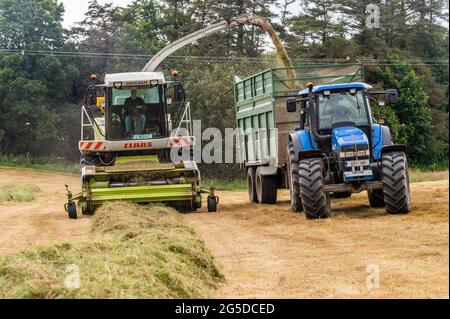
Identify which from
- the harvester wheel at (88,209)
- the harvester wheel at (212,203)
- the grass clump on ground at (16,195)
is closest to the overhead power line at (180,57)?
the grass clump on ground at (16,195)

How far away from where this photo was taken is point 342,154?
526 inches

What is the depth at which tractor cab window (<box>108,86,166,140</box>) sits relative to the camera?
55.7 ft

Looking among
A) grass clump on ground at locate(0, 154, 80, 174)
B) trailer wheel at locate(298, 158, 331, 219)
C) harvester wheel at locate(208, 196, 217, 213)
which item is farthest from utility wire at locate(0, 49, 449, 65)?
trailer wheel at locate(298, 158, 331, 219)

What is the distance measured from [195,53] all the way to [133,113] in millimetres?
28240

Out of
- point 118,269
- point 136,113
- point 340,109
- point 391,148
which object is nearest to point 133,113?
point 136,113

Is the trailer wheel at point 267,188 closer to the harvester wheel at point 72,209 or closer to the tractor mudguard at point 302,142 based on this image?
the tractor mudguard at point 302,142

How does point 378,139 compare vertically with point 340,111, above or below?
below

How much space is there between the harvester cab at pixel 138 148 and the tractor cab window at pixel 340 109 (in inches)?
113

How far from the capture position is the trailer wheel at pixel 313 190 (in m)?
13.0

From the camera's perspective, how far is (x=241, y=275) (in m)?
8.05

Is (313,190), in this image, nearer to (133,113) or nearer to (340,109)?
(340,109)

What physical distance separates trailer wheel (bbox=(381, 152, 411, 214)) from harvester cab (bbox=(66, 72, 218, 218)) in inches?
157

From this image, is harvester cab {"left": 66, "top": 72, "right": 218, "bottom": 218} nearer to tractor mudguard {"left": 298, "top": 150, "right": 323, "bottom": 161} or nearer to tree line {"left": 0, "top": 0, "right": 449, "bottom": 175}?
tractor mudguard {"left": 298, "top": 150, "right": 323, "bottom": 161}
